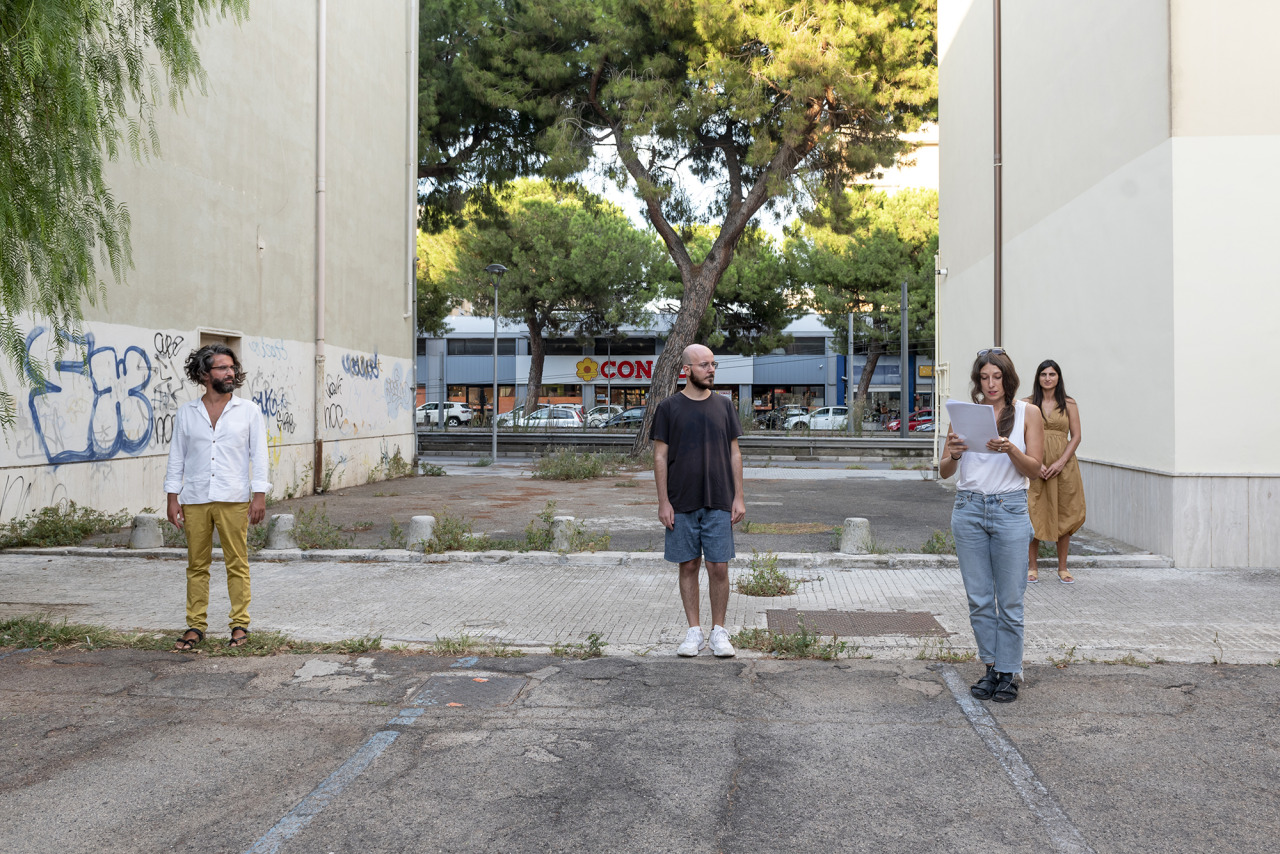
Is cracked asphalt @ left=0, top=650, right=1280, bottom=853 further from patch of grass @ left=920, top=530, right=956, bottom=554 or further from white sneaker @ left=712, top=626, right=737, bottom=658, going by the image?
patch of grass @ left=920, top=530, right=956, bottom=554

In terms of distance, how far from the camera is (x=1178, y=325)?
856 cm

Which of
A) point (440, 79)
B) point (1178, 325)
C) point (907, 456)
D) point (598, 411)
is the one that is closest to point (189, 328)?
point (1178, 325)

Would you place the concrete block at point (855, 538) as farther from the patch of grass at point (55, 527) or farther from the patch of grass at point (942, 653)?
the patch of grass at point (55, 527)

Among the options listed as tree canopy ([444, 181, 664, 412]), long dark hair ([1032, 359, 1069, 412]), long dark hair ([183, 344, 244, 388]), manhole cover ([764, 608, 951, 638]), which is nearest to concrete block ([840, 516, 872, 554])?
long dark hair ([1032, 359, 1069, 412])

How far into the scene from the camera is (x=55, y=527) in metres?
9.70

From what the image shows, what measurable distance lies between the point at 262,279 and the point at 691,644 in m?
10.6

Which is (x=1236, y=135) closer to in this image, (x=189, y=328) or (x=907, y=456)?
(x=189, y=328)

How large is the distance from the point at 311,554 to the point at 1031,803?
23.5ft

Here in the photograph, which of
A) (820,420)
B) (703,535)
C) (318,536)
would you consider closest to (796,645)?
(703,535)

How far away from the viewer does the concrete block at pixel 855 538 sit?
30.1 feet

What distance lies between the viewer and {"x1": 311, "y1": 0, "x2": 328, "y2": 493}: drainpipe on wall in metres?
15.6

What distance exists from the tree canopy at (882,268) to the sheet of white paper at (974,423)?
3717 centimetres

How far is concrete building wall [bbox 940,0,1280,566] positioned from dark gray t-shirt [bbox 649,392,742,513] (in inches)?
199

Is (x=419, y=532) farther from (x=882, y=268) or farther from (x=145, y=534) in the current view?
(x=882, y=268)
